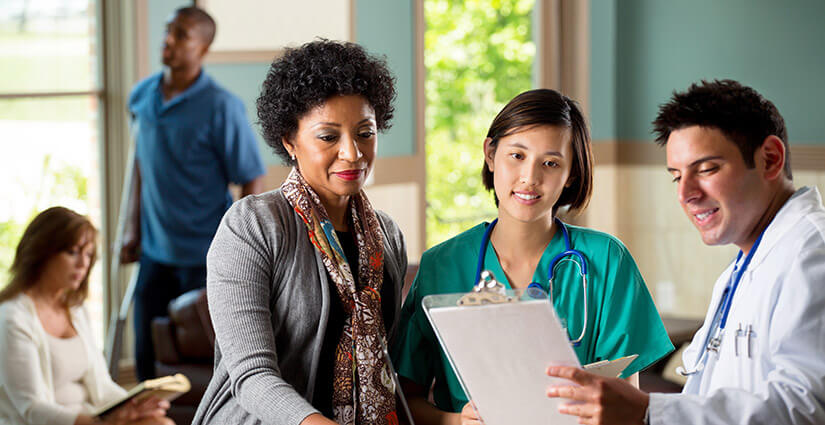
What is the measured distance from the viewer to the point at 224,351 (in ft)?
5.18

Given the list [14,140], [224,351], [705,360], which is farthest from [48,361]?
[14,140]

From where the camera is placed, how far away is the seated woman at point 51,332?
7.75 feet

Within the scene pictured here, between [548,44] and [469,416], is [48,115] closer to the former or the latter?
[548,44]

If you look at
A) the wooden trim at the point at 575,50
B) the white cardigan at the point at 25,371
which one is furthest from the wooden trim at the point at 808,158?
the white cardigan at the point at 25,371

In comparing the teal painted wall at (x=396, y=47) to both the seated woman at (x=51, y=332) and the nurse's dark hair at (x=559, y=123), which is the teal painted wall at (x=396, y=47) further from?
the nurse's dark hair at (x=559, y=123)

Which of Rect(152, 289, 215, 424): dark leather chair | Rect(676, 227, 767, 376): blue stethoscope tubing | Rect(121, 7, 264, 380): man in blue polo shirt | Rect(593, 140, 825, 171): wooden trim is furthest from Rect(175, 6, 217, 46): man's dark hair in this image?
Rect(676, 227, 767, 376): blue stethoscope tubing

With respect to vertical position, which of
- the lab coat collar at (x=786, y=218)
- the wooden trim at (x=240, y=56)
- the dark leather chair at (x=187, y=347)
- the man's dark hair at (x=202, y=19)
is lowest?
the dark leather chair at (x=187, y=347)

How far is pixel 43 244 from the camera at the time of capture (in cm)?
249

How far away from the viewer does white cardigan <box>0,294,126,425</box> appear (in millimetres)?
2352

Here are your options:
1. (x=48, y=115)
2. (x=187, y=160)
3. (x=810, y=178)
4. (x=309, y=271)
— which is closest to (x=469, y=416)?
(x=309, y=271)

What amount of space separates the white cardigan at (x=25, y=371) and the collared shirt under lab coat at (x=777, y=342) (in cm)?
163

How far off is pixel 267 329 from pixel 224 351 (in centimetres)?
9

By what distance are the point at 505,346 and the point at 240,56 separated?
3.38m

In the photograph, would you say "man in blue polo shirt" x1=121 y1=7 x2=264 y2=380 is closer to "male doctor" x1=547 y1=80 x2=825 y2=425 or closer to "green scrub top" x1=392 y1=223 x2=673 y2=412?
→ "green scrub top" x1=392 y1=223 x2=673 y2=412
